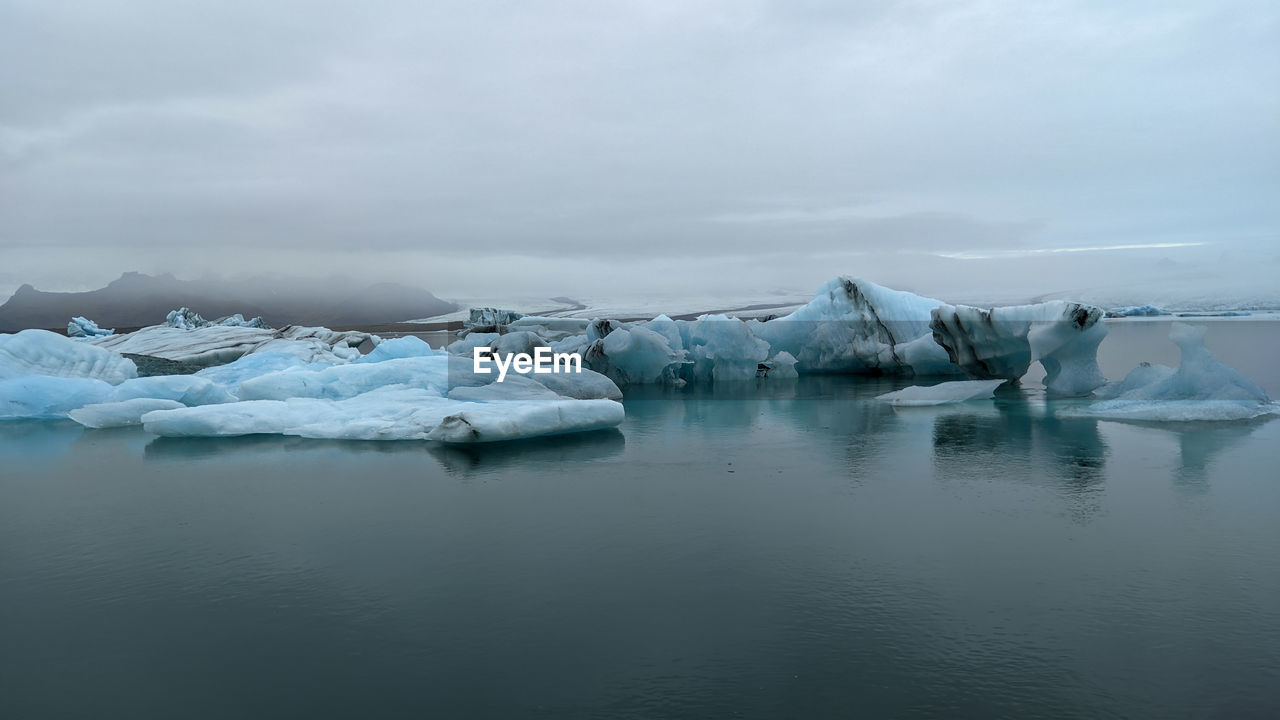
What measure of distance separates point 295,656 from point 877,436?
6625mm

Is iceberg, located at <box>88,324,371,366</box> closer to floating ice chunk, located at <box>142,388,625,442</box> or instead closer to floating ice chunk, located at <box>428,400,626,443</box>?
floating ice chunk, located at <box>142,388,625,442</box>

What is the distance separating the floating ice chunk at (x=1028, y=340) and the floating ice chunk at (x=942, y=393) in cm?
93

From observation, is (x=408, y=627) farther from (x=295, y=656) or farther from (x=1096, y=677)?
(x=1096, y=677)

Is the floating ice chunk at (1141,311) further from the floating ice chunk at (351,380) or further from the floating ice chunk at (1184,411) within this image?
the floating ice chunk at (351,380)

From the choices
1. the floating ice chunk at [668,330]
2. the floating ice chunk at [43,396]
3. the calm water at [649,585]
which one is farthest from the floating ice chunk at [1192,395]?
the floating ice chunk at [43,396]

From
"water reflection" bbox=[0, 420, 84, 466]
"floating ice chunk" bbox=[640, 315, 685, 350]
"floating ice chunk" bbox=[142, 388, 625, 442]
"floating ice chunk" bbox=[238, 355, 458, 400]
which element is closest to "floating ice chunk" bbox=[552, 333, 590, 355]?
"floating ice chunk" bbox=[640, 315, 685, 350]

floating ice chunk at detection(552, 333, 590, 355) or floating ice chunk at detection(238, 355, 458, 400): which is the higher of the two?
floating ice chunk at detection(552, 333, 590, 355)

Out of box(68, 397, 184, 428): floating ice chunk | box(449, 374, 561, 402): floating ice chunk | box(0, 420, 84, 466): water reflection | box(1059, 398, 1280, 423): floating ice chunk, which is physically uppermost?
box(449, 374, 561, 402): floating ice chunk

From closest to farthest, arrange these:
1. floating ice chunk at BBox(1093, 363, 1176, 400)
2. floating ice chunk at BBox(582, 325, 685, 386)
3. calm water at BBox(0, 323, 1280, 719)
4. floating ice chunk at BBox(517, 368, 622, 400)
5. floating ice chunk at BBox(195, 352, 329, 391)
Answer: calm water at BBox(0, 323, 1280, 719) → floating ice chunk at BBox(1093, 363, 1176, 400) → floating ice chunk at BBox(517, 368, 622, 400) → floating ice chunk at BBox(195, 352, 329, 391) → floating ice chunk at BBox(582, 325, 685, 386)

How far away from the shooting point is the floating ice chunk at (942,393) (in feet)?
36.5

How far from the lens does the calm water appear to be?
2.93 metres

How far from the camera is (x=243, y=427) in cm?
885

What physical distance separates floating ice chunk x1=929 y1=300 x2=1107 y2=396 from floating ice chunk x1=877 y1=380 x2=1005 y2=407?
0.93 m
